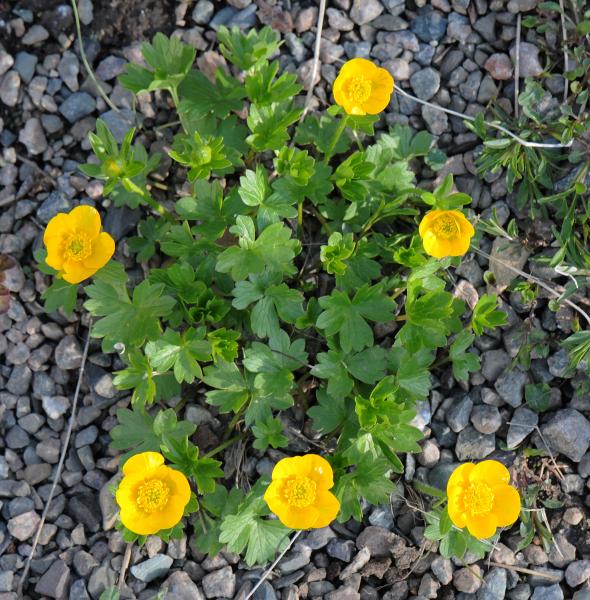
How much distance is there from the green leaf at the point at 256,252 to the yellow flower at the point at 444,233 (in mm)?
522

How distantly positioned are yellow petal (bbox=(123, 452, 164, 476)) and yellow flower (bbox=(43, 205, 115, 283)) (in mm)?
726

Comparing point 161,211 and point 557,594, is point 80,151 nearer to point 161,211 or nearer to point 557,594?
point 161,211

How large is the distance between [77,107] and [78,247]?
1006mm

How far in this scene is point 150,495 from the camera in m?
3.10

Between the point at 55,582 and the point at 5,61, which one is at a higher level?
the point at 5,61

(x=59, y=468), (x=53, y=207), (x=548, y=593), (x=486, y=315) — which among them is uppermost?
(x=53, y=207)

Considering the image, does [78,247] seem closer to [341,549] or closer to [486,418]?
[341,549]

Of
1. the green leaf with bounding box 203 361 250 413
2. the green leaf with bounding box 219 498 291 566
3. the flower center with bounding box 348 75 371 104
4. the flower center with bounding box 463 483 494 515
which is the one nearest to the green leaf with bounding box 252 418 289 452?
the green leaf with bounding box 203 361 250 413

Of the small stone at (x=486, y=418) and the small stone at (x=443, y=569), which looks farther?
the small stone at (x=486, y=418)

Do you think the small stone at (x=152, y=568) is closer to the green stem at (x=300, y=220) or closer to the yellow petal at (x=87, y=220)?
the yellow petal at (x=87, y=220)

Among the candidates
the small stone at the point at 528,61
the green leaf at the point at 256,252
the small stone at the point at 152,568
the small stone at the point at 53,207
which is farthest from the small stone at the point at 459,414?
the small stone at the point at 53,207

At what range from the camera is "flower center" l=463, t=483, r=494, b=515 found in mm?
3166

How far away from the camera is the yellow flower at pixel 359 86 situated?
3.39 m

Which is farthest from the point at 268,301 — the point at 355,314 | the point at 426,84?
the point at 426,84
